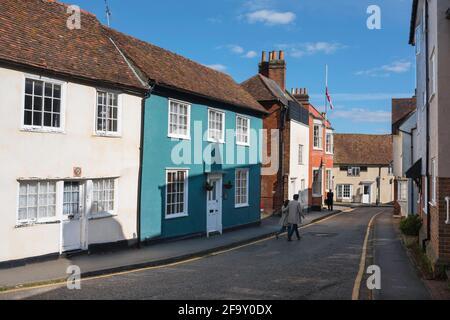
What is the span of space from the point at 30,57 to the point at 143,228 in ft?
21.8

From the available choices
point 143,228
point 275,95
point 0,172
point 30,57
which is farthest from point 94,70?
point 275,95

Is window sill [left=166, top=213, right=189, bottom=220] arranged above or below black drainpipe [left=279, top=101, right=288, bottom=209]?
below

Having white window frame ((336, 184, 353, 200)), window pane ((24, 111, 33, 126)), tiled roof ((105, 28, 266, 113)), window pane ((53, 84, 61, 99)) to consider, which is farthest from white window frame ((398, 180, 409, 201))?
window pane ((24, 111, 33, 126))

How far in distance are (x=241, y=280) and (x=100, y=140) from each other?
→ 6556mm

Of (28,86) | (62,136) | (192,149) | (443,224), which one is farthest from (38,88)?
(443,224)

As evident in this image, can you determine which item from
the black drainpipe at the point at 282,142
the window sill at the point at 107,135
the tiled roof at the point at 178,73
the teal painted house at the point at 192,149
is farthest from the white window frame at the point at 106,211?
the black drainpipe at the point at 282,142

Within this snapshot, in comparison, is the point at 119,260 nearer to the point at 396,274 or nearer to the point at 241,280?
the point at 241,280

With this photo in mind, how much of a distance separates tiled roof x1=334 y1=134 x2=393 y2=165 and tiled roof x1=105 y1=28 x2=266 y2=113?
33113 mm

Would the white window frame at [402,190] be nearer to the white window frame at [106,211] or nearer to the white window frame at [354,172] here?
the white window frame at [354,172]

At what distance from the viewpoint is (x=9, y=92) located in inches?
459

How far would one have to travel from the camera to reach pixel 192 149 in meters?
18.8

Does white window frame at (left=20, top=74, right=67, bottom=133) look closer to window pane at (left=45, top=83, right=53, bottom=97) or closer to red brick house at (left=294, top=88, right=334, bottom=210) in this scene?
window pane at (left=45, top=83, right=53, bottom=97)

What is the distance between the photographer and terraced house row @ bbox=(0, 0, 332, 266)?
12016 millimetres

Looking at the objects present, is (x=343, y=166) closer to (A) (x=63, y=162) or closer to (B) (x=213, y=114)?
(B) (x=213, y=114)
